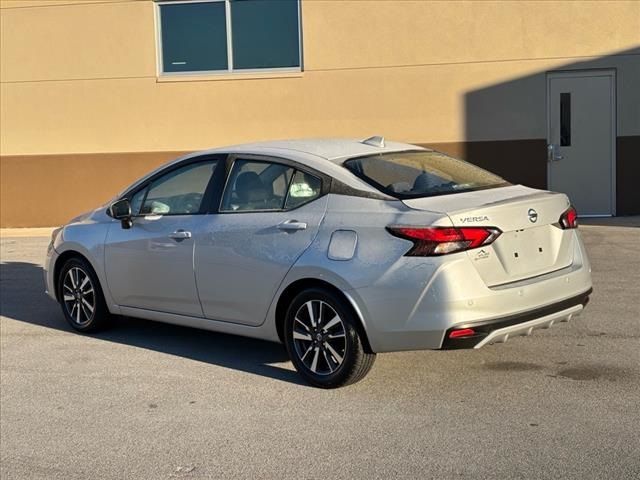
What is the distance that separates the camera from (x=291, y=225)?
220 inches

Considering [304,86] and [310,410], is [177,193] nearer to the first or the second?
[310,410]

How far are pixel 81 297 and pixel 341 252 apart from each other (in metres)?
2.97

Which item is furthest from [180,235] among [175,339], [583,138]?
[583,138]

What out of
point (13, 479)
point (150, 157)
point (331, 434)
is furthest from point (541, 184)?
point (13, 479)

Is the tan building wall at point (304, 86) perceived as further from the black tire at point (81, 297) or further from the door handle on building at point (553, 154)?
the black tire at point (81, 297)

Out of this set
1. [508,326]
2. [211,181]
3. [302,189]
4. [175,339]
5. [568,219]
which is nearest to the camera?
[508,326]

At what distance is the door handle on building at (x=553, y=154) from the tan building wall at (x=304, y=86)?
0.16 metres

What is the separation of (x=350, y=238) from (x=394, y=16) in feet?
27.8

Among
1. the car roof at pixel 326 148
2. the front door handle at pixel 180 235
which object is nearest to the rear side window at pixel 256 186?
the car roof at pixel 326 148

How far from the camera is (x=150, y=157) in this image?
550 inches

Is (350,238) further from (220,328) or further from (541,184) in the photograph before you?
(541,184)

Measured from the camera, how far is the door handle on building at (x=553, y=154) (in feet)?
42.2

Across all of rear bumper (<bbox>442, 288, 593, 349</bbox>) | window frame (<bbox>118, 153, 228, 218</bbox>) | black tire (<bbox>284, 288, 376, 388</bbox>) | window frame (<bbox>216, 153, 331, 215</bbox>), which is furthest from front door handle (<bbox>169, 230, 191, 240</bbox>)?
rear bumper (<bbox>442, 288, 593, 349</bbox>)

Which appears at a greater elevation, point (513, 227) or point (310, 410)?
point (513, 227)
